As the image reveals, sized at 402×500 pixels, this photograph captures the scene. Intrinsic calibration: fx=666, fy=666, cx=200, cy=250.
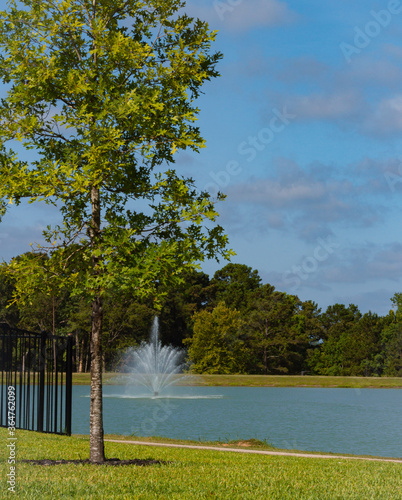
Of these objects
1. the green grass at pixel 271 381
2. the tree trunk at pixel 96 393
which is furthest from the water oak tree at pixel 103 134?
the green grass at pixel 271 381

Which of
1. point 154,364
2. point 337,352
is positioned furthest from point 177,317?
point 154,364

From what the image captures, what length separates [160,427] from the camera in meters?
21.4

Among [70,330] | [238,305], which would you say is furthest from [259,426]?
[238,305]

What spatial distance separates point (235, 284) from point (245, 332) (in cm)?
1232

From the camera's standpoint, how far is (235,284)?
76.4 meters

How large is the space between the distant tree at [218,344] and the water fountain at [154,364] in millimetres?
2312

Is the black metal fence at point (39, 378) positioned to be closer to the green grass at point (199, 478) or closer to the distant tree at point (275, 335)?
the green grass at point (199, 478)

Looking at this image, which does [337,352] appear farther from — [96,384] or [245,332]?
[96,384]

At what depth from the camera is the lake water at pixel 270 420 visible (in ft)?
63.4

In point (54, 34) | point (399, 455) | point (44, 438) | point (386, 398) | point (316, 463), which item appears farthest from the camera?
point (386, 398)

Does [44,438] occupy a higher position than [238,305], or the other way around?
[238,305]

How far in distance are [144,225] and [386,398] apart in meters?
33.0

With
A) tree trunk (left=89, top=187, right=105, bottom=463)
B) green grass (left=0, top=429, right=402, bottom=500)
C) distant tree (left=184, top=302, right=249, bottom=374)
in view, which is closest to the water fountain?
distant tree (left=184, top=302, right=249, bottom=374)

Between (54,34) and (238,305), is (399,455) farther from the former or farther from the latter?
(238,305)
